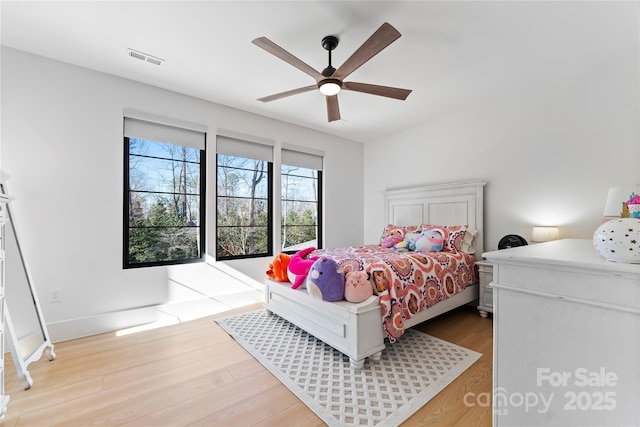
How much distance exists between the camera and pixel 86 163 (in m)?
2.60

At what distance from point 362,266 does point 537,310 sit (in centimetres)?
141

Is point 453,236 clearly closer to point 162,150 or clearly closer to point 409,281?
point 409,281

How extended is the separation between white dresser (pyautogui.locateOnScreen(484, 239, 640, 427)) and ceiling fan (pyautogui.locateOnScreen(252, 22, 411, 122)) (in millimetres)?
1428

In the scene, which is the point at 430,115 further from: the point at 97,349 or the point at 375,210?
the point at 97,349

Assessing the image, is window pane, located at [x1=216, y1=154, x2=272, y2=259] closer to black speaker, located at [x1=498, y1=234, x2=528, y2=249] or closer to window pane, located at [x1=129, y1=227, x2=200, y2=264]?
window pane, located at [x1=129, y1=227, x2=200, y2=264]

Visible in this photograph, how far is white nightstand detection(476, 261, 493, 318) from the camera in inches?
118

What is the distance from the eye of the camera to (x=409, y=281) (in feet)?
7.73

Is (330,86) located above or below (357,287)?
above

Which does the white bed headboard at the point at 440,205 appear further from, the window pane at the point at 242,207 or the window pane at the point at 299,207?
the window pane at the point at 242,207

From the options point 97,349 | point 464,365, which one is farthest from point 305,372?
point 97,349

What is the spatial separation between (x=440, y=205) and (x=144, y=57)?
3.72 m

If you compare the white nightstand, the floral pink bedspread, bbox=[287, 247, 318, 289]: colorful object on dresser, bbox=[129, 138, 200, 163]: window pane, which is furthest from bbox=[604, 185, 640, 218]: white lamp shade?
bbox=[129, 138, 200, 163]: window pane

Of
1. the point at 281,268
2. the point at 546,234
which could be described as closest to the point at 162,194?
the point at 281,268

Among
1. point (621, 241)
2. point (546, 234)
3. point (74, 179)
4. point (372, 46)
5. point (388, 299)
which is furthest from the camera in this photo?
point (546, 234)
